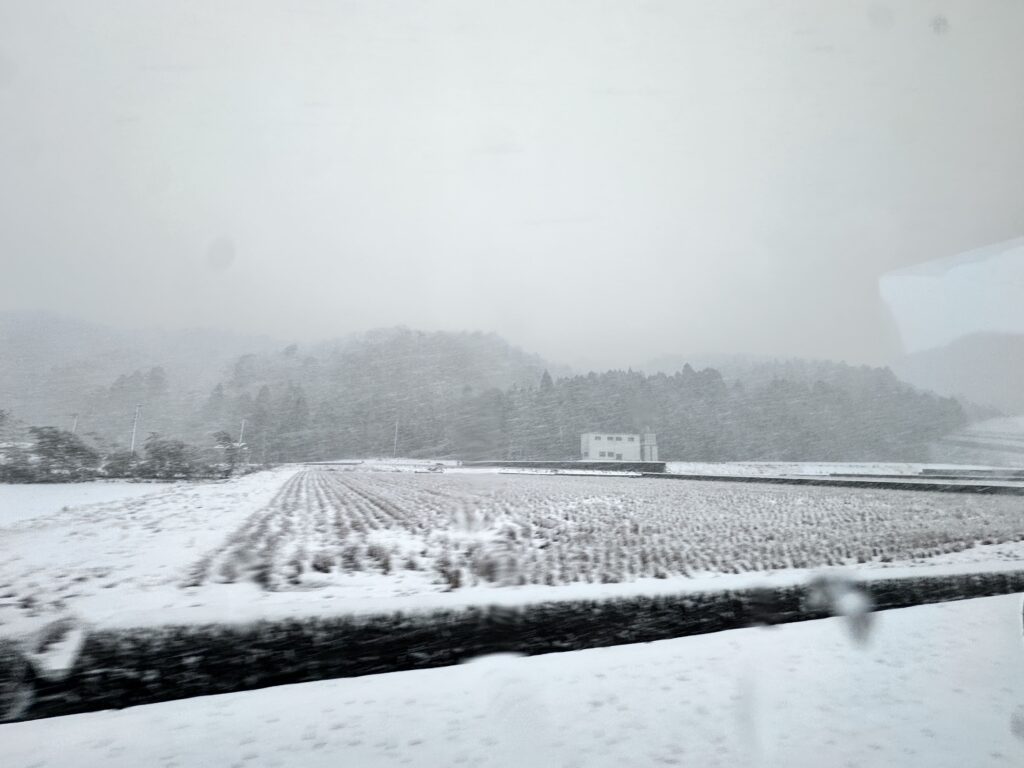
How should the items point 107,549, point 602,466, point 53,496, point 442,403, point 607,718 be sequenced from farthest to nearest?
point 602,466 → point 442,403 → point 53,496 → point 107,549 → point 607,718

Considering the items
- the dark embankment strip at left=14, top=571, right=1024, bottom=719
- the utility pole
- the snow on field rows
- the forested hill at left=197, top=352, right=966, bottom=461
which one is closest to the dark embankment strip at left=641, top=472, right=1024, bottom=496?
the forested hill at left=197, top=352, right=966, bottom=461

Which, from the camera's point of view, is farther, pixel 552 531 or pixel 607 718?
pixel 552 531

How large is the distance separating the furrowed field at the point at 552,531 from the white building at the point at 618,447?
141 centimetres

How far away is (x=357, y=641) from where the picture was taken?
10.6ft

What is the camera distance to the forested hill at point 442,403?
4.17 metres

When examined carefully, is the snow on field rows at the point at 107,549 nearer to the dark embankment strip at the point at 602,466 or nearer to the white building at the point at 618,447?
the dark embankment strip at the point at 602,466

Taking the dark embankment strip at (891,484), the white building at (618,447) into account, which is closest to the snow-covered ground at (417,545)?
the white building at (618,447)

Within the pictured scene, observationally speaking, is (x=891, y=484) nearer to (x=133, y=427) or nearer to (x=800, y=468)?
(x=800, y=468)

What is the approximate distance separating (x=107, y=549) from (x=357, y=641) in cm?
195

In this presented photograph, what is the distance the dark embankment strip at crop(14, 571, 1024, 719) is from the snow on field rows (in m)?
0.42

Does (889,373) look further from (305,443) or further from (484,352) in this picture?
(305,443)

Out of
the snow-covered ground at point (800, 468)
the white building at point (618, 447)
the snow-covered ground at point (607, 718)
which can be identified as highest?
the white building at point (618, 447)

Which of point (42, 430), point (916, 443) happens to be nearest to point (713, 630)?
point (42, 430)

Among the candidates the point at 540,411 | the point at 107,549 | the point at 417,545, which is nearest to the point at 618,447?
the point at 540,411
